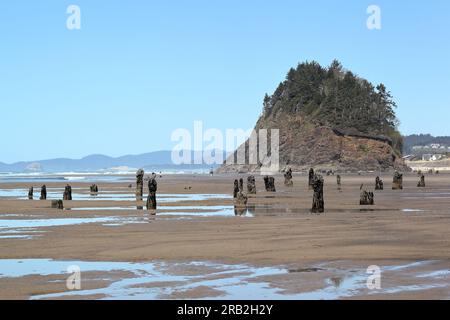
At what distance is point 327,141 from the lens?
146 m

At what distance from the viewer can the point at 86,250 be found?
1677cm

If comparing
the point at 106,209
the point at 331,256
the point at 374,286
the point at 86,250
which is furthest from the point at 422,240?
the point at 106,209

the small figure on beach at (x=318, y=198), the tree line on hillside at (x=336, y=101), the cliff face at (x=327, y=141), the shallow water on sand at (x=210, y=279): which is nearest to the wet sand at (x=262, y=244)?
the shallow water on sand at (x=210, y=279)

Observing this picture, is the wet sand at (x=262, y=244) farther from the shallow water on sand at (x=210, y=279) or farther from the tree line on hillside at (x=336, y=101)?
the tree line on hillside at (x=336, y=101)

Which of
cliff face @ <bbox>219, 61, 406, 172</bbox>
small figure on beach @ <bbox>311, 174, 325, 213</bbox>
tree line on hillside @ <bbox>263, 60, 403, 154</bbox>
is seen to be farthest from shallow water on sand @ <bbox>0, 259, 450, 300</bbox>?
tree line on hillside @ <bbox>263, 60, 403, 154</bbox>

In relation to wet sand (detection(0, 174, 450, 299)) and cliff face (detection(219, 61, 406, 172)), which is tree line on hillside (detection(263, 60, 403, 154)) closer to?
cliff face (detection(219, 61, 406, 172))

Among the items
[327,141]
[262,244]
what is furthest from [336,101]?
[262,244]

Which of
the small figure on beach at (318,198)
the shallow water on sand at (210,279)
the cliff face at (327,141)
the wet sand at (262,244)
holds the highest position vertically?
the cliff face at (327,141)

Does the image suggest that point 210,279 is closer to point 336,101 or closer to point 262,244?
point 262,244

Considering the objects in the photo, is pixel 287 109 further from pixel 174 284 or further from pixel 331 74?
pixel 174 284

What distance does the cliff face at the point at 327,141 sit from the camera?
141 m

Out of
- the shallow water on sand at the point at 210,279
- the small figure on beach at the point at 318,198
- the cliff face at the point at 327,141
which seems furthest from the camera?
the cliff face at the point at 327,141
